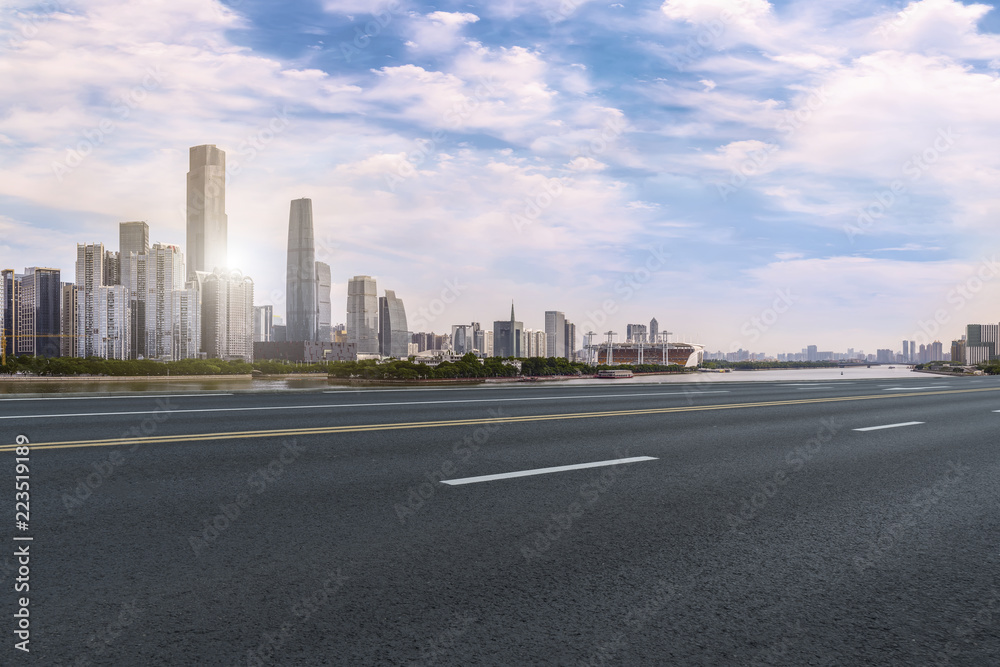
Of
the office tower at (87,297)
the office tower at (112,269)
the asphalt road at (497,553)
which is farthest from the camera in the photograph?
the office tower at (112,269)

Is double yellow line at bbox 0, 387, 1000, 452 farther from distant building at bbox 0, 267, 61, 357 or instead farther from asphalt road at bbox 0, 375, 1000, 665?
distant building at bbox 0, 267, 61, 357

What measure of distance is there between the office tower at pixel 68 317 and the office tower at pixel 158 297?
18.1 meters

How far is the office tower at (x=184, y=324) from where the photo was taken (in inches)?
6437

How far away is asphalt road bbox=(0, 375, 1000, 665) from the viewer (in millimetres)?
3105

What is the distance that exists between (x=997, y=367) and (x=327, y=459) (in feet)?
327

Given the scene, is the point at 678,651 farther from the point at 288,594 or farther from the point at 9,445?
the point at 9,445

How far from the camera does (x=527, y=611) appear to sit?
→ 3424mm

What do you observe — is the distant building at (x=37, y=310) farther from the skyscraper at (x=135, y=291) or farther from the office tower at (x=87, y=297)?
the skyscraper at (x=135, y=291)

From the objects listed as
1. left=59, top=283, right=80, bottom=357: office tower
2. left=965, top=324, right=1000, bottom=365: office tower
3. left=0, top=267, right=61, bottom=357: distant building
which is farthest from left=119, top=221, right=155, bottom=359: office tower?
left=965, top=324, right=1000, bottom=365: office tower

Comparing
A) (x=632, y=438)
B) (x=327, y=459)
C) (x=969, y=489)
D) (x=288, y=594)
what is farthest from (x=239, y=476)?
(x=969, y=489)

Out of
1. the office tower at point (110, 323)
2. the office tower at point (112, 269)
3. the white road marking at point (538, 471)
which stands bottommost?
the white road marking at point (538, 471)

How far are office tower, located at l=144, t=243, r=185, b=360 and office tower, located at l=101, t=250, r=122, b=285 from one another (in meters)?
3.97

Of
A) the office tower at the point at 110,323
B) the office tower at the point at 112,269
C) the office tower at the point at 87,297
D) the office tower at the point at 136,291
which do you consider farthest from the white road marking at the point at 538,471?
the office tower at the point at 112,269

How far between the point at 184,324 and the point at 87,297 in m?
37.5
